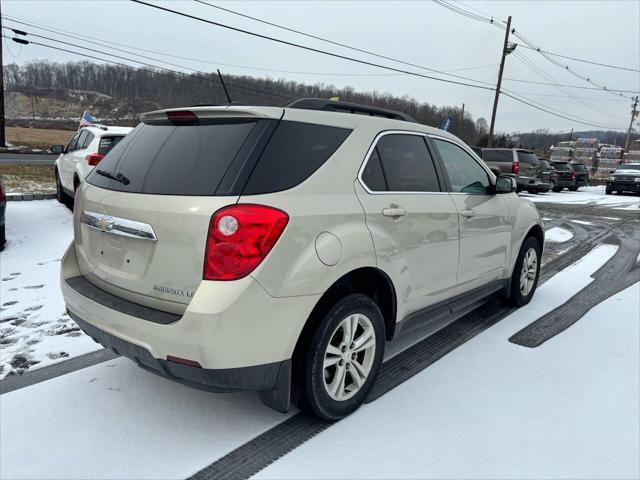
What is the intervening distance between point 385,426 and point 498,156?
1909cm

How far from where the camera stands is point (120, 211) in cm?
249

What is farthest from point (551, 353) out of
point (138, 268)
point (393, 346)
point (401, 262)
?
point (138, 268)

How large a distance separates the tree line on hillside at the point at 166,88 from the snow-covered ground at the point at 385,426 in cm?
3562

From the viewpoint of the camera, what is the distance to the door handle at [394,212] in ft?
9.14

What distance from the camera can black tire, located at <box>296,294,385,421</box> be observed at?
2.46m

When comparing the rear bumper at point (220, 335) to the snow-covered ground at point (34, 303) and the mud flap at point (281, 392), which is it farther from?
the snow-covered ground at point (34, 303)

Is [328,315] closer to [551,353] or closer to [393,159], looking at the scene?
[393,159]

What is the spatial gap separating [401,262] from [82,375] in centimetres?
224

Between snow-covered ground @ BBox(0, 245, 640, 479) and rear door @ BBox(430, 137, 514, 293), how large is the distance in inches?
28.8

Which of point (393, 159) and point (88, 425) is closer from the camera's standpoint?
point (88, 425)

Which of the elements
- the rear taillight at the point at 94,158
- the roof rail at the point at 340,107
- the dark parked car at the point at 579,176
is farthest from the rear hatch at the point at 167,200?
the dark parked car at the point at 579,176

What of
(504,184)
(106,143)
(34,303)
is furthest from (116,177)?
(106,143)

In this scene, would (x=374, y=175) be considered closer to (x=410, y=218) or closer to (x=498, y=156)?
(x=410, y=218)

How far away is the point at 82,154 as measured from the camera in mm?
8359
